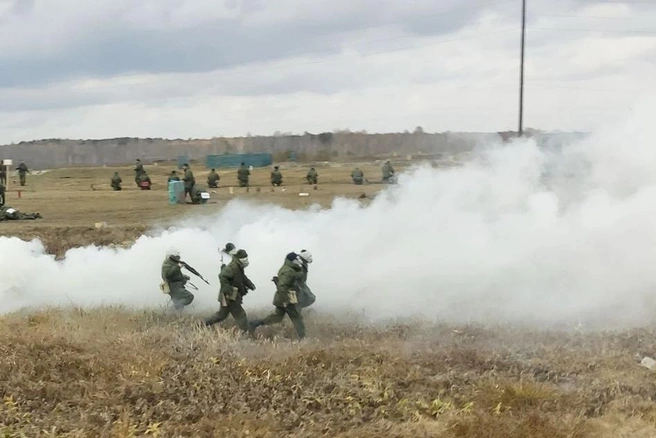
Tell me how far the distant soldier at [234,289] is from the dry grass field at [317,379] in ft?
0.95

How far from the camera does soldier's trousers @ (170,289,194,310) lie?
15.0 metres

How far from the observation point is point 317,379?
1123 centimetres

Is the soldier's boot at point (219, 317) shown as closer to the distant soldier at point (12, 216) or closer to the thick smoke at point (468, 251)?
the thick smoke at point (468, 251)

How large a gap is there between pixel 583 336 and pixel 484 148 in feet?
20.9

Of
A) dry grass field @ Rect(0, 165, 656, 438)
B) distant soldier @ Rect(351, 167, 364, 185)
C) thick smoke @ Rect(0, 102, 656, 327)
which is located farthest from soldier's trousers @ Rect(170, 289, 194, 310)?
distant soldier @ Rect(351, 167, 364, 185)

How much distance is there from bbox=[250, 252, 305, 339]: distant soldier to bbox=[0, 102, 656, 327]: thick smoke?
2.44m

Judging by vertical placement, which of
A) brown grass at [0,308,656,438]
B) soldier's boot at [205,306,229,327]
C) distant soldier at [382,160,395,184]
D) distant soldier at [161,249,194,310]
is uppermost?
distant soldier at [382,160,395,184]

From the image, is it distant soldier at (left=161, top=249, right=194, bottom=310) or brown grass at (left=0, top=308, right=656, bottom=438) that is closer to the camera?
brown grass at (left=0, top=308, right=656, bottom=438)

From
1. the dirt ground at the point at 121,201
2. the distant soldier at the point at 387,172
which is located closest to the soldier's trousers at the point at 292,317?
the dirt ground at the point at 121,201

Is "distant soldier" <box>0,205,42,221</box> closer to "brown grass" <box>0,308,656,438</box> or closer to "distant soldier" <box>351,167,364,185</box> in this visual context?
"brown grass" <box>0,308,656,438</box>

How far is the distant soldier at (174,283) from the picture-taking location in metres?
14.9

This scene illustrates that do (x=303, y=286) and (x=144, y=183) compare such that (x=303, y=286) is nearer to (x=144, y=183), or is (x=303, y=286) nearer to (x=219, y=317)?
(x=219, y=317)

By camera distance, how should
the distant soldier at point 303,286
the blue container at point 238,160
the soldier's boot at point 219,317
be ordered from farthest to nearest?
1. the blue container at point 238,160
2. the distant soldier at point 303,286
3. the soldier's boot at point 219,317

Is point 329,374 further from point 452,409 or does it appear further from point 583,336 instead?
point 583,336
